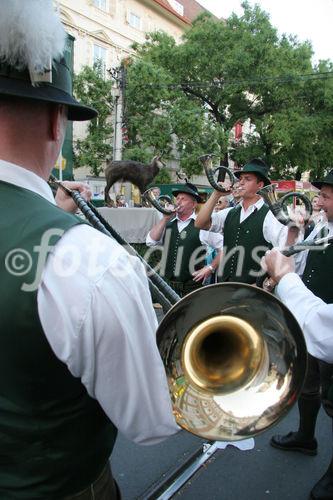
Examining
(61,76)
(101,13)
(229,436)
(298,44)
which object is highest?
(101,13)

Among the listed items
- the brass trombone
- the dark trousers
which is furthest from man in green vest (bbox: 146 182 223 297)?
the dark trousers

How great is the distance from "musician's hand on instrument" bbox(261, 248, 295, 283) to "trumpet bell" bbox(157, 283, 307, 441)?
62 centimetres

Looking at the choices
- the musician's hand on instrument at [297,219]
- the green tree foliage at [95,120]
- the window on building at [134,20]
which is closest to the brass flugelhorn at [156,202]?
the musician's hand on instrument at [297,219]

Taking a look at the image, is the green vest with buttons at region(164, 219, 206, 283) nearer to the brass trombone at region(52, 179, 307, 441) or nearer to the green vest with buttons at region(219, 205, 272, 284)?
the green vest with buttons at region(219, 205, 272, 284)

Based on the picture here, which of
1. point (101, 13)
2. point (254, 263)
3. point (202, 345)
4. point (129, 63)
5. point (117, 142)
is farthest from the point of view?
point (101, 13)

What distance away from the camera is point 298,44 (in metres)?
23.8

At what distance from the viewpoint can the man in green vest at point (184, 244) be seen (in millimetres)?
4773

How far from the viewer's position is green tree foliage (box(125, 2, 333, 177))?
20859mm

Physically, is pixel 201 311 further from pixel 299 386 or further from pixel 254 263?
pixel 254 263

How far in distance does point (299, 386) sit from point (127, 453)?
1998mm

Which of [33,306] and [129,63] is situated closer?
[33,306]

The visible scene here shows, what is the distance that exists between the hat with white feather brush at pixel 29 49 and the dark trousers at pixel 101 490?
0.97 metres

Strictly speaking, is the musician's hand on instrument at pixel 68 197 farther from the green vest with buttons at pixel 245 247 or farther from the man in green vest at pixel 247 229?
the green vest with buttons at pixel 245 247

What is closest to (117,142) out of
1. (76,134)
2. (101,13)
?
(76,134)
